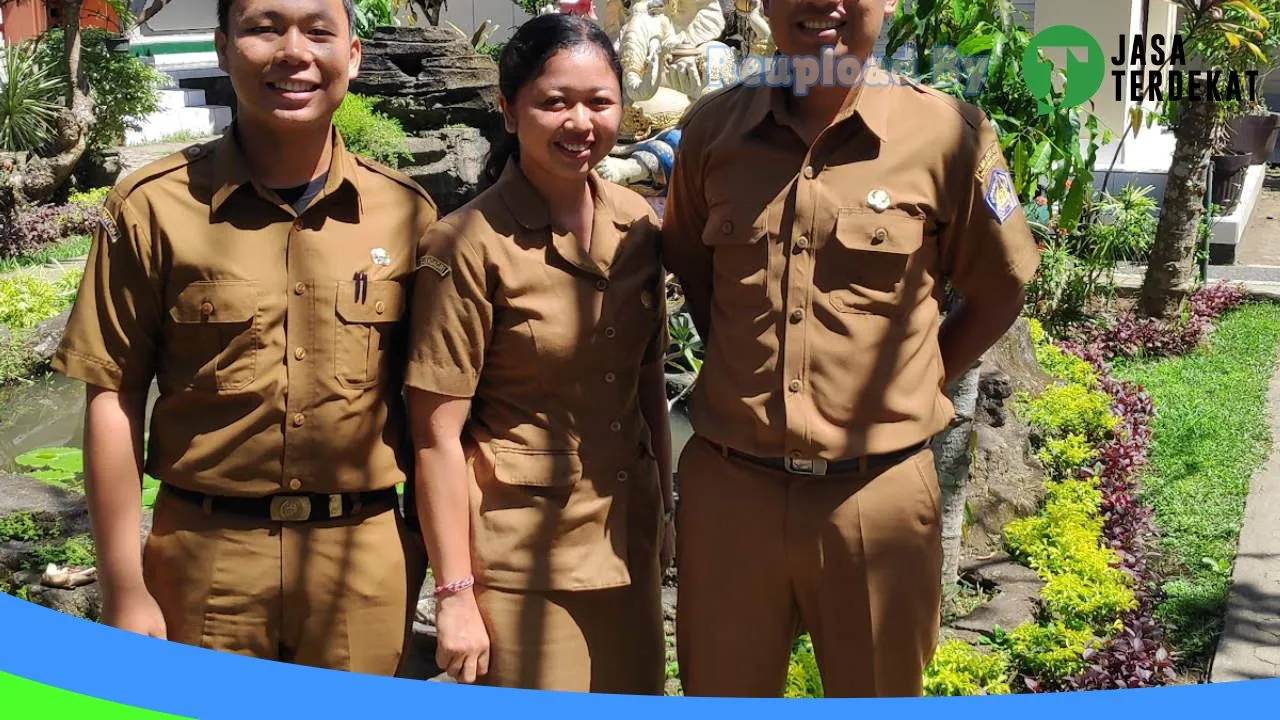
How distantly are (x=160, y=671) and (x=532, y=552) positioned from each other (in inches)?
28.1

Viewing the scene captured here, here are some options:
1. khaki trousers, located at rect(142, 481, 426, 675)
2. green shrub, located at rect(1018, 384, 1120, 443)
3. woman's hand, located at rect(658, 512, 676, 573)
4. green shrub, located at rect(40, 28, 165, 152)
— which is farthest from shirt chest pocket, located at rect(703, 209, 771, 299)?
green shrub, located at rect(40, 28, 165, 152)

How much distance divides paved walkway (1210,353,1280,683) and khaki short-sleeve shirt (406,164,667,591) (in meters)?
2.17

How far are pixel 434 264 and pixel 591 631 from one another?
69 cm

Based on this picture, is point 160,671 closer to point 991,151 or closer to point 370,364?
point 370,364

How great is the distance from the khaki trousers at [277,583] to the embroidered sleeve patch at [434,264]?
1.44ft

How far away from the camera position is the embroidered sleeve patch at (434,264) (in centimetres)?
218

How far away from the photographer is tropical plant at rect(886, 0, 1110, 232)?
446 centimetres

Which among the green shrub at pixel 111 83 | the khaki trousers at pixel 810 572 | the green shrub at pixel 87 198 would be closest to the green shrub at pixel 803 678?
the khaki trousers at pixel 810 572

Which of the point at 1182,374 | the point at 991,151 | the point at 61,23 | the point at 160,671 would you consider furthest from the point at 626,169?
the point at 61,23

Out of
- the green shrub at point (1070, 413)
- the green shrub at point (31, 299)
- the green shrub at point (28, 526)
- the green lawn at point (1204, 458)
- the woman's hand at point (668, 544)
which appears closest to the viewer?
the woman's hand at point (668, 544)

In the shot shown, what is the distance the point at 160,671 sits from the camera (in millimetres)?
1703

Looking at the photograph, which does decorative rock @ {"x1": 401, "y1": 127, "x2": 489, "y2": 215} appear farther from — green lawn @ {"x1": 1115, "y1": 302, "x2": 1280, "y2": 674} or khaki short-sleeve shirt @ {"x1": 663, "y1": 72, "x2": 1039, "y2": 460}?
khaki short-sleeve shirt @ {"x1": 663, "y1": 72, "x2": 1039, "y2": 460}

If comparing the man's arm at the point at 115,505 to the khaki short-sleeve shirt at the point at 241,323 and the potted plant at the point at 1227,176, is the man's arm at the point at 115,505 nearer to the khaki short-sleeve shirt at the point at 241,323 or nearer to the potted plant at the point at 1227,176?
the khaki short-sleeve shirt at the point at 241,323

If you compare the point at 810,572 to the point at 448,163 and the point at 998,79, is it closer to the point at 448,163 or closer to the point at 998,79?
the point at 998,79
